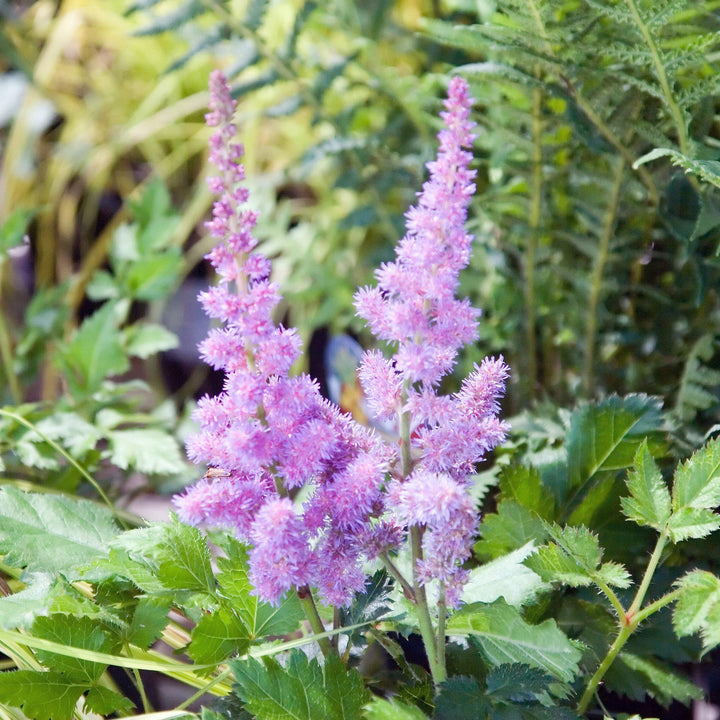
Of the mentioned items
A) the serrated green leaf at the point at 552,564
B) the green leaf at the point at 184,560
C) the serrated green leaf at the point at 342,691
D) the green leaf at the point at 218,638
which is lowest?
the serrated green leaf at the point at 342,691

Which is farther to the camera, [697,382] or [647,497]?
[697,382]

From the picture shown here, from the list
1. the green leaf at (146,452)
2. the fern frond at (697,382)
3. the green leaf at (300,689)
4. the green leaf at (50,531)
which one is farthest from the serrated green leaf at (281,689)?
the fern frond at (697,382)

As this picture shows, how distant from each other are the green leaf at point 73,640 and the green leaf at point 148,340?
0.28m

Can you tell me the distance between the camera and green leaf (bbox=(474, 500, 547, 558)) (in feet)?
1.34

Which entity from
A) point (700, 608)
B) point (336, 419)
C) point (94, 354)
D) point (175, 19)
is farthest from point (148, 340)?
point (700, 608)

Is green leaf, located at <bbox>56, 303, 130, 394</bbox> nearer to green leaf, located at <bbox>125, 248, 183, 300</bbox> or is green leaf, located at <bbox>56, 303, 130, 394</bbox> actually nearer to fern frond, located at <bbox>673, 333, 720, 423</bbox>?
green leaf, located at <bbox>125, 248, 183, 300</bbox>

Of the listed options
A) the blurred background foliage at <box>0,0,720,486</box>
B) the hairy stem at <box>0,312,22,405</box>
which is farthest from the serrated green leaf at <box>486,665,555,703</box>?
the hairy stem at <box>0,312,22,405</box>

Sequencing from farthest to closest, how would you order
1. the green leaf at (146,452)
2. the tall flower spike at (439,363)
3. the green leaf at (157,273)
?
the green leaf at (157,273) < the green leaf at (146,452) < the tall flower spike at (439,363)

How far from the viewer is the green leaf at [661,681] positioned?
424 millimetres

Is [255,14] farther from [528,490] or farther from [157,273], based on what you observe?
[528,490]

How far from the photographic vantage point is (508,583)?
37 cm

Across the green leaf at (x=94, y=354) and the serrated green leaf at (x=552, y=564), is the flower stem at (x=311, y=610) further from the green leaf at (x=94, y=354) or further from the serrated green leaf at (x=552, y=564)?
the green leaf at (x=94, y=354)

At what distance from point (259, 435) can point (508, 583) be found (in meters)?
0.15

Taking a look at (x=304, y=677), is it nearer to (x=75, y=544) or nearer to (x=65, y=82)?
(x=75, y=544)
